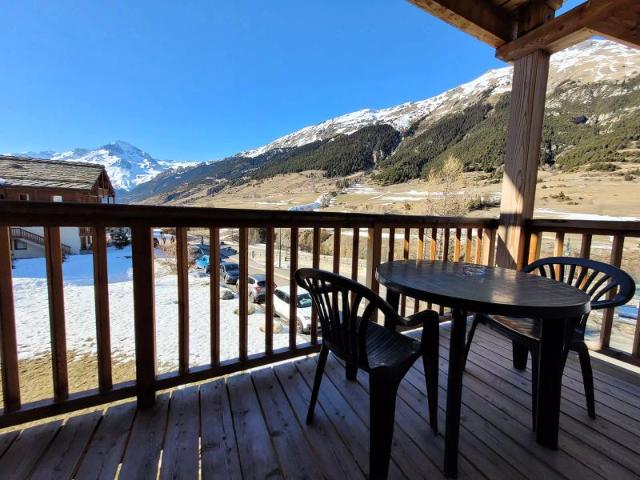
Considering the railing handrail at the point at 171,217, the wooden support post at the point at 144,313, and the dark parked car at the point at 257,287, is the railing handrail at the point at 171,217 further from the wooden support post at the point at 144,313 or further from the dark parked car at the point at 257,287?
the dark parked car at the point at 257,287

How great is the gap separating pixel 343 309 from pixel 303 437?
0.64m

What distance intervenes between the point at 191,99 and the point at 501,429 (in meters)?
60.0

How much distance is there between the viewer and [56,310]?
1.27m

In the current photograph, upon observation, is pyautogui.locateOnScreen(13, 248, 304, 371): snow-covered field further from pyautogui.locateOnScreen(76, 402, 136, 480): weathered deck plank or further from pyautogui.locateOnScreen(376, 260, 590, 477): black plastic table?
pyautogui.locateOnScreen(376, 260, 590, 477): black plastic table

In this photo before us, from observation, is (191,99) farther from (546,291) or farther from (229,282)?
(546,291)

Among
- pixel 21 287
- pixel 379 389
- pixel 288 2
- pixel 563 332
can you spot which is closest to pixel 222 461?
pixel 379 389

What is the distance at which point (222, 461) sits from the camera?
1.11 metres

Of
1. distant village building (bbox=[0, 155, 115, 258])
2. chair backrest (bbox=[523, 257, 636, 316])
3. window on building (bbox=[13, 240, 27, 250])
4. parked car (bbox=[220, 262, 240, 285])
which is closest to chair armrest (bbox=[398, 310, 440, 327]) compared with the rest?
chair backrest (bbox=[523, 257, 636, 316])

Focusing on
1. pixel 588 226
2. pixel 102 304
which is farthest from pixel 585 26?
pixel 102 304

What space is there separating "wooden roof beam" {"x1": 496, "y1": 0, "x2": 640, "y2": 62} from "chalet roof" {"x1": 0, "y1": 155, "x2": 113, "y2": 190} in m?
11.2

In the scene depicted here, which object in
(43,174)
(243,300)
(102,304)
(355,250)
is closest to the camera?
(102,304)

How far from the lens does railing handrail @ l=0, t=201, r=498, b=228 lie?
44.0 inches

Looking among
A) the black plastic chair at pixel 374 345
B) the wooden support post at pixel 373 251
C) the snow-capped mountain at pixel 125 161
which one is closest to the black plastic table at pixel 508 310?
the black plastic chair at pixel 374 345

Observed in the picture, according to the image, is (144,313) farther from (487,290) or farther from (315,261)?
(487,290)
